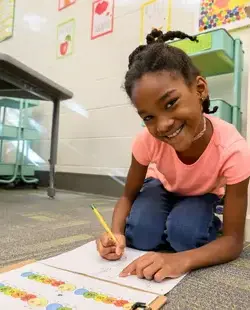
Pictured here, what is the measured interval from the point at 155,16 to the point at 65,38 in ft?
2.47

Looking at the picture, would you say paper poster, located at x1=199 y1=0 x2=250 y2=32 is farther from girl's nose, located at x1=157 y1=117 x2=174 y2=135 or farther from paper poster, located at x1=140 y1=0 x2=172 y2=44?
girl's nose, located at x1=157 y1=117 x2=174 y2=135

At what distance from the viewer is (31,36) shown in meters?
2.52

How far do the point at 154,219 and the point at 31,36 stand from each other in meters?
2.18

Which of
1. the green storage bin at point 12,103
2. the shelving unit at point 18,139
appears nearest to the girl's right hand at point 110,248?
the shelving unit at point 18,139

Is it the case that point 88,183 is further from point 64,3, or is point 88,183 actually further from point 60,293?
point 60,293

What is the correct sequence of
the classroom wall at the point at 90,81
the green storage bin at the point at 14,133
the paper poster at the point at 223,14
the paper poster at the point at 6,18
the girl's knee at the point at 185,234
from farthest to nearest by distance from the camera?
the paper poster at the point at 6,18, the green storage bin at the point at 14,133, the classroom wall at the point at 90,81, the paper poster at the point at 223,14, the girl's knee at the point at 185,234

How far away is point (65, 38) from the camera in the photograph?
7.36ft

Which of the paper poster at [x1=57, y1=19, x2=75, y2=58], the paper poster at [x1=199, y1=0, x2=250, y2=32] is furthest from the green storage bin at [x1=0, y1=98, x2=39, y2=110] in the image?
the paper poster at [x1=199, y1=0, x2=250, y2=32]

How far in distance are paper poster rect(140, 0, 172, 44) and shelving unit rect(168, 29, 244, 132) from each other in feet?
1.51

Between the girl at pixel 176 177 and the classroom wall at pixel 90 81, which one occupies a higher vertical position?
the classroom wall at pixel 90 81

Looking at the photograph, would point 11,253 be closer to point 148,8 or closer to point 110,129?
point 110,129

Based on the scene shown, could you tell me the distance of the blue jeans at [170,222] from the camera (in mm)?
716

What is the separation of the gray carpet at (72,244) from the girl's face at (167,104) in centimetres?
26

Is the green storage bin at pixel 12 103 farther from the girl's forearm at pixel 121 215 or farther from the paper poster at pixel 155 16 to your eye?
the girl's forearm at pixel 121 215
